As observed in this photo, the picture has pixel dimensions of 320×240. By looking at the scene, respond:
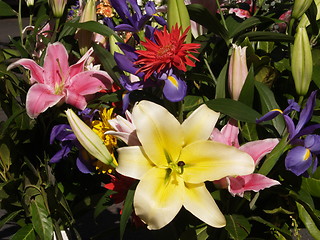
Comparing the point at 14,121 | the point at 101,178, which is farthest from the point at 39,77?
the point at 101,178

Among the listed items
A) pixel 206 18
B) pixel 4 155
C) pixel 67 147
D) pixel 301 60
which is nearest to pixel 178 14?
pixel 206 18

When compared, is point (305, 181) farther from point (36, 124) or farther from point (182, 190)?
point (36, 124)

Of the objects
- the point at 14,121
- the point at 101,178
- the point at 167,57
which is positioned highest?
the point at 167,57

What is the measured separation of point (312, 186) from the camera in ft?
2.39

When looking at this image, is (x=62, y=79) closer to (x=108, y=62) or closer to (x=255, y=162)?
(x=108, y=62)

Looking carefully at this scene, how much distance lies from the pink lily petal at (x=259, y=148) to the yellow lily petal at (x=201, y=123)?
0.22ft

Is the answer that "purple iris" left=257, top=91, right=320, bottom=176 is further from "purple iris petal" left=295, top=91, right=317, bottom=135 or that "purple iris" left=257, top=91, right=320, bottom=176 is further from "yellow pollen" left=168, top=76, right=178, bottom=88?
"yellow pollen" left=168, top=76, right=178, bottom=88

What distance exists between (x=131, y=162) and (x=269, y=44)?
39 centimetres

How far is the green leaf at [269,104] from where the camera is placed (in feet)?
2.30

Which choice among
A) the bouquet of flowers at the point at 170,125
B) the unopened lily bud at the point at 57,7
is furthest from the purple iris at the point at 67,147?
the unopened lily bud at the point at 57,7

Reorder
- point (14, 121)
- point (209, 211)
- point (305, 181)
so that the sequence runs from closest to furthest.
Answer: point (209, 211)
point (305, 181)
point (14, 121)

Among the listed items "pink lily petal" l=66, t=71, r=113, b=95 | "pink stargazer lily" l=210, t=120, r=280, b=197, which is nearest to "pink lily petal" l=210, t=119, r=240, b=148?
"pink stargazer lily" l=210, t=120, r=280, b=197

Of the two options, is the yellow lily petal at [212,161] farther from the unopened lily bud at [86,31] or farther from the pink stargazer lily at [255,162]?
the unopened lily bud at [86,31]

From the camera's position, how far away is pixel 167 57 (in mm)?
605
